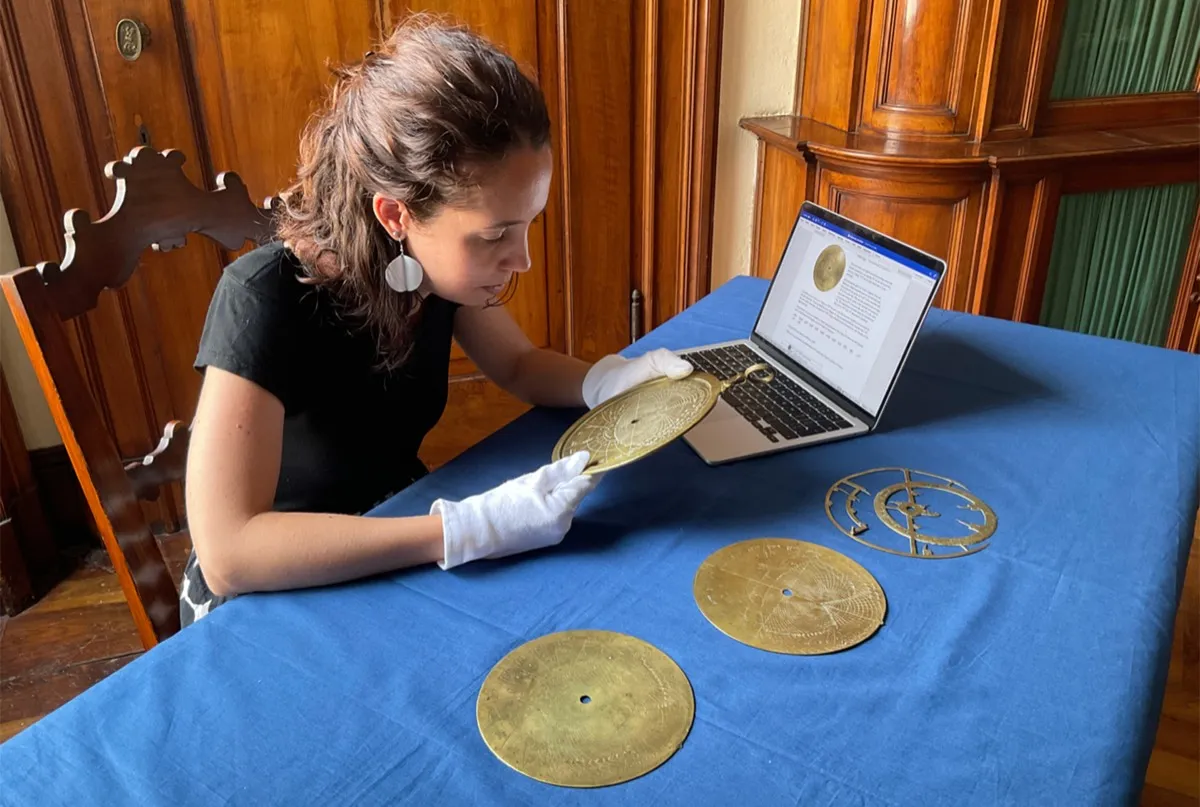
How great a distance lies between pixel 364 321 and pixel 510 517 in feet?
1.07

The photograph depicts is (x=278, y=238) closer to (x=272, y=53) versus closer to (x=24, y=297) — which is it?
(x=24, y=297)

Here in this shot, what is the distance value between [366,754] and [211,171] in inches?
63.3

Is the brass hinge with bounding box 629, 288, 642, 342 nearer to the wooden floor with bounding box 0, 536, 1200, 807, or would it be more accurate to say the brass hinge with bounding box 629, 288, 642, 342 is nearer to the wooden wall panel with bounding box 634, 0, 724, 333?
the wooden wall panel with bounding box 634, 0, 724, 333

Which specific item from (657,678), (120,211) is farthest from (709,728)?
(120,211)

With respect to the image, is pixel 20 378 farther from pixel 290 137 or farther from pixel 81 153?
pixel 290 137

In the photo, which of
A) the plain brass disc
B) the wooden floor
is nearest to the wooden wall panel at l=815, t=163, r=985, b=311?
the wooden floor

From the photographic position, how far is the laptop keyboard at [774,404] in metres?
1.09

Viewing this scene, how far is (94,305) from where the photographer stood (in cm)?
102

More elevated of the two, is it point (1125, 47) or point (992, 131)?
point (1125, 47)

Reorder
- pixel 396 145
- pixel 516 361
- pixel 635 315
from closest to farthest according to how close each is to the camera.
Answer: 1. pixel 396 145
2. pixel 516 361
3. pixel 635 315

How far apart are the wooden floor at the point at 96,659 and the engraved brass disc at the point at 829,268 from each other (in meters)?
0.89

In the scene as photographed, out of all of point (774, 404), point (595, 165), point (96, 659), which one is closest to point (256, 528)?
point (774, 404)

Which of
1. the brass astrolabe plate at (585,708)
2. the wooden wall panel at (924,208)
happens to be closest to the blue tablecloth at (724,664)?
the brass astrolabe plate at (585,708)

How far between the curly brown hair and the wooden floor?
0.93 m
